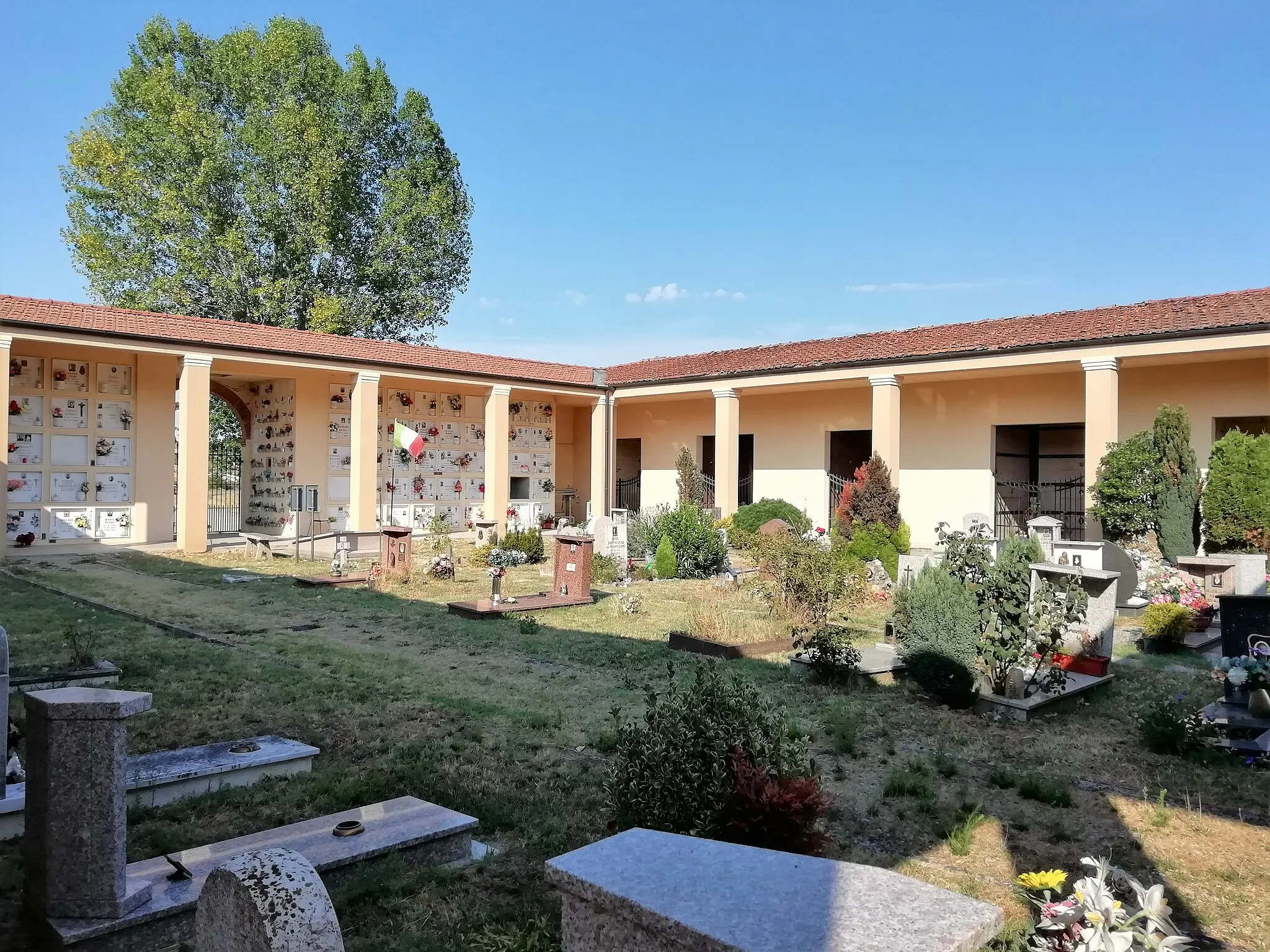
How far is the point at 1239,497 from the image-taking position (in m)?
12.8

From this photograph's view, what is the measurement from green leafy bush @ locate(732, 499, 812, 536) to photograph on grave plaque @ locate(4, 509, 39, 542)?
1298 cm

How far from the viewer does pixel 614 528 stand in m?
15.1

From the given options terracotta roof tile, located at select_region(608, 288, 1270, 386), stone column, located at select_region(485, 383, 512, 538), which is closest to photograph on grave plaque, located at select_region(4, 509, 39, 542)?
stone column, located at select_region(485, 383, 512, 538)

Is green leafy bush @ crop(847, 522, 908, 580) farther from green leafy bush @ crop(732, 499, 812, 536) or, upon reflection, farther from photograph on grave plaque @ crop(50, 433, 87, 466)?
photograph on grave plaque @ crop(50, 433, 87, 466)

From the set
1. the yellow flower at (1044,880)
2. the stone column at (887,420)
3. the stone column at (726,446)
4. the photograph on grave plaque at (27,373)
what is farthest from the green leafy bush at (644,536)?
the yellow flower at (1044,880)

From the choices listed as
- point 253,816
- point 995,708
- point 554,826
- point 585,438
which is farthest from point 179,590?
point 585,438

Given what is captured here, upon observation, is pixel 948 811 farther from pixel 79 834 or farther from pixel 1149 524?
pixel 1149 524

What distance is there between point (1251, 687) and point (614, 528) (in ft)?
34.1

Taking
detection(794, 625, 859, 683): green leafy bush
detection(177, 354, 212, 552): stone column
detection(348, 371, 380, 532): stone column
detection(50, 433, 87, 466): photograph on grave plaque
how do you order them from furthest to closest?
detection(348, 371, 380, 532): stone column → detection(177, 354, 212, 552): stone column → detection(50, 433, 87, 466): photograph on grave plaque → detection(794, 625, 859, 683): green leafy bush

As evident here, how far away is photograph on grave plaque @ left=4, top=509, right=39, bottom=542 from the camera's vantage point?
48.7 ft

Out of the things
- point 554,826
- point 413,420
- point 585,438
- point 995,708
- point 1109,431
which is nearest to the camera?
point 554,826

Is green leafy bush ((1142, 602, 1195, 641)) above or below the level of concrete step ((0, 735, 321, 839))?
above

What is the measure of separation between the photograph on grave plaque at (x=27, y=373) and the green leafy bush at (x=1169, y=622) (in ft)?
56.1

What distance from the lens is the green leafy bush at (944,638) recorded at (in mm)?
6262
